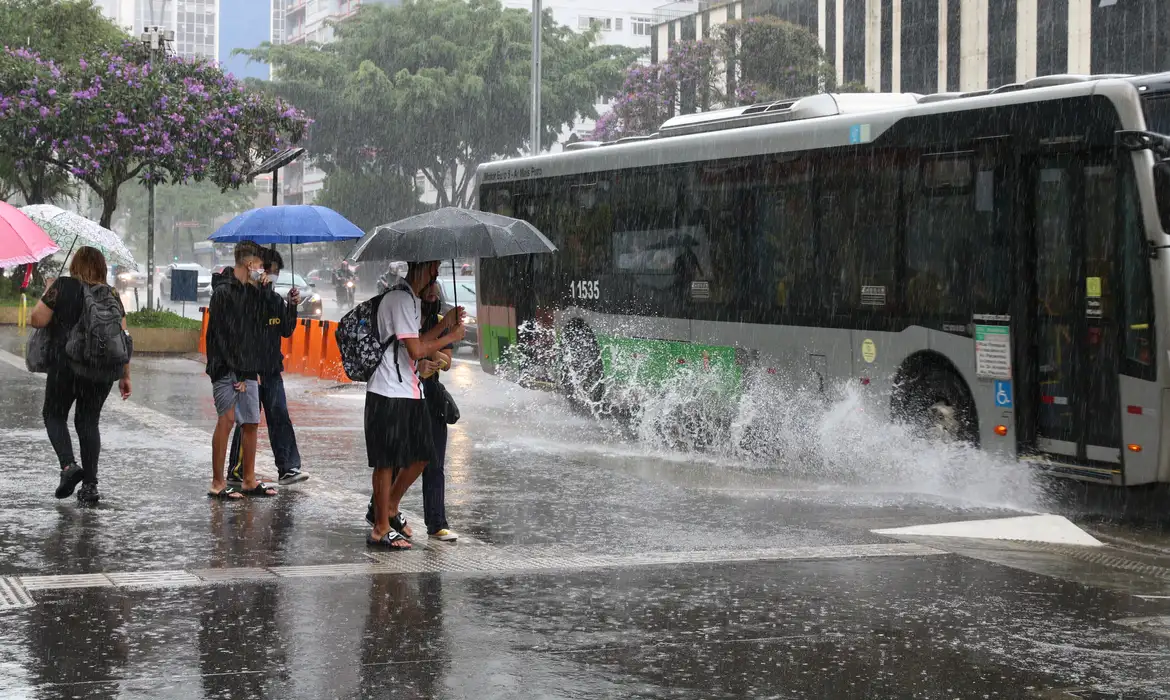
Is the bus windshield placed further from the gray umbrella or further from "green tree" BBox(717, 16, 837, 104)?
"green tree" BBox(717, 16, 837, 104)

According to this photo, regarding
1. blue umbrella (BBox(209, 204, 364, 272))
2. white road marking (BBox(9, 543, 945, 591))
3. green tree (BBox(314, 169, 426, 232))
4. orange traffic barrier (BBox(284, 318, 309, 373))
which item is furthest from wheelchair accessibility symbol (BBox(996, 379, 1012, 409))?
green tree (BBox(314, 169, 426, 232))

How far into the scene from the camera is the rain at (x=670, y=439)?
6273mm

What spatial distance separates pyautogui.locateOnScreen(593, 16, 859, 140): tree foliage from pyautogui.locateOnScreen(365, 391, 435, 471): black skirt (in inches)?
1765

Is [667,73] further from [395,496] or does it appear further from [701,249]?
[395,496]

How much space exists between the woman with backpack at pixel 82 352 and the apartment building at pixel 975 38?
41486 millimetres

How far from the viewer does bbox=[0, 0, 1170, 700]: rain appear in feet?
20.6

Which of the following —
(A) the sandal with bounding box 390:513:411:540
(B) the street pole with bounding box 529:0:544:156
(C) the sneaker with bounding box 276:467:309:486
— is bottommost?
(A) the sandal with bounding box 390:513:411:540

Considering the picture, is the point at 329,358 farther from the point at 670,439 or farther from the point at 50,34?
the point at 50,34

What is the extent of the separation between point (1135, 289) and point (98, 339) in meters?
6.83

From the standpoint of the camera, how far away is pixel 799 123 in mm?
13195

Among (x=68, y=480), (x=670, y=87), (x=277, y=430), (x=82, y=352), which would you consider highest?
(x=670, y=87)

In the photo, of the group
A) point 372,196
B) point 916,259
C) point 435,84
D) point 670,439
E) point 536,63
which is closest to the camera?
point 916,259

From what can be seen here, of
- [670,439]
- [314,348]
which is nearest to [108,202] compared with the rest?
[314,348]

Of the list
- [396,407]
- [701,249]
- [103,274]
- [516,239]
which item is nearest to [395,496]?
[396,407]
